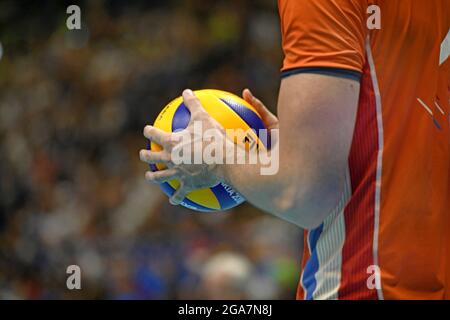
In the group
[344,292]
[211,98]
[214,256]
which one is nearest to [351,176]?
[344,292]

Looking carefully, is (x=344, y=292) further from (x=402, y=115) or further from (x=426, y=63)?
(x=426, y=63)

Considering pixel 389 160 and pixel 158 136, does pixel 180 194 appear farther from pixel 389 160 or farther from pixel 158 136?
pixel 389 160

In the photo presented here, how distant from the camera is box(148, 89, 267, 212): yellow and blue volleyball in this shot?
2219 millimetres

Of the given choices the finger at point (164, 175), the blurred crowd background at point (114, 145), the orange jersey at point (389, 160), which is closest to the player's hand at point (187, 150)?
the finger at point (164, 175)

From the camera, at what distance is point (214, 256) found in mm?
6152

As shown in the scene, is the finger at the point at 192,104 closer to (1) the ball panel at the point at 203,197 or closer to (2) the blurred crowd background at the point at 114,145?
(1) the ball panel at the point at 203,197

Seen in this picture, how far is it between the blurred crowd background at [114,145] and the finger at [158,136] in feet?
13.3

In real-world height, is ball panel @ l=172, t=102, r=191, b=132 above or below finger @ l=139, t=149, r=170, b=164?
above

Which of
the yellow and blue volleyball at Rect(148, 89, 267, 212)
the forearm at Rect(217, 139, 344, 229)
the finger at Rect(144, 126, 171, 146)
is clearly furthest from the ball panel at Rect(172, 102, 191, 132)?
the forearm at Rect(217, 139, 344, 229)

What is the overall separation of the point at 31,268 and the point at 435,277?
19.8 feet

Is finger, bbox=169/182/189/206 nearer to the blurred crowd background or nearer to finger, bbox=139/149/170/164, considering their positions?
finger, bbox=139/149/170/164

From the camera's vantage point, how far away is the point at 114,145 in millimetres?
7230

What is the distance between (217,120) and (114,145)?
509cm

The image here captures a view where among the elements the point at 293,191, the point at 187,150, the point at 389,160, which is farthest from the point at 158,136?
the point at 389,160
